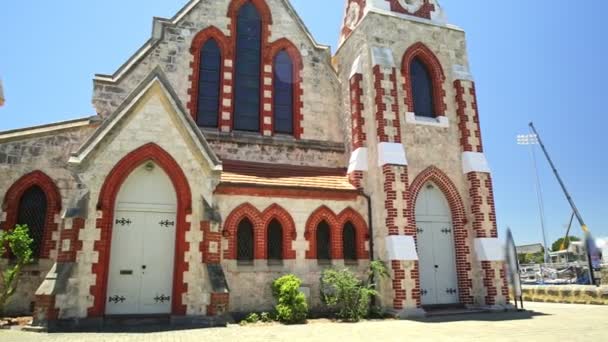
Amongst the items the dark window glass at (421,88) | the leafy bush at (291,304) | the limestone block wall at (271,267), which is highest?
the dark window glass at (421,88)

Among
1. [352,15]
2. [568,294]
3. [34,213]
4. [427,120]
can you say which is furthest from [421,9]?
[34,213]

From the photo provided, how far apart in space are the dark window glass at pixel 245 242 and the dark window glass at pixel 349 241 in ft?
11.2

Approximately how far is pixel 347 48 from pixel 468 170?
24.6ft

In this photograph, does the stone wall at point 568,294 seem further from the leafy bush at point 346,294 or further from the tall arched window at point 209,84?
the tall arched window at point 209,84

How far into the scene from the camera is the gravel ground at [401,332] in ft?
29.1

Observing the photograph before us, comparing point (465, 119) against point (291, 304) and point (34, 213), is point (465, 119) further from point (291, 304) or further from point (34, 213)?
point (34, 213)

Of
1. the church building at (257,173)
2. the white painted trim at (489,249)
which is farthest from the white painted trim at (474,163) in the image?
the white painted trim at (489,249)

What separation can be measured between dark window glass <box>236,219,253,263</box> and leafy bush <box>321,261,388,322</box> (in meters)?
2.61

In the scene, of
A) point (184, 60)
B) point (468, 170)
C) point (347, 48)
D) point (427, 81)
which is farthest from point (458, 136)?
point (184, 60)

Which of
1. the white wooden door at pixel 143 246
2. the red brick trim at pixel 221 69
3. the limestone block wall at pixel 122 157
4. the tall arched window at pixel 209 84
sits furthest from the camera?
the tall arched window at pixel 209 84

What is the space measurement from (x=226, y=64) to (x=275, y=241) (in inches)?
308

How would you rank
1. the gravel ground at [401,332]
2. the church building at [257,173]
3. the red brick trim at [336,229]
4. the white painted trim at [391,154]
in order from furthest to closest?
1. the white painted trim at [391,154]
2. the red brick trim at [336,229]
3. the church building at [257,173]
4. the gravel ground at [401,332]

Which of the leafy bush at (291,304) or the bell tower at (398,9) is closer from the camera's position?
the leafy bush at (291,304)

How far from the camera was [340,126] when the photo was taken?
1781 cm
